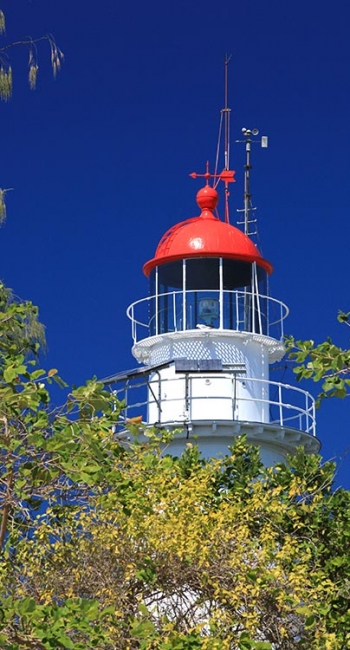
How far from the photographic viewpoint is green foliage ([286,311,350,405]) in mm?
9547

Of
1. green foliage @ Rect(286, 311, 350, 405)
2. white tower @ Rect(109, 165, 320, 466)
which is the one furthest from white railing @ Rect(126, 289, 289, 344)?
green foliage @ Rect(286, 311, 350, 405)

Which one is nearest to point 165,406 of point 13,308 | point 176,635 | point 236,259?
point 236,259

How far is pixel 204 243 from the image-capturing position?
89.0ft

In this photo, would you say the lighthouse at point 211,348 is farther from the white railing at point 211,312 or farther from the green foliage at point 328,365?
the green foliage at point 328,365

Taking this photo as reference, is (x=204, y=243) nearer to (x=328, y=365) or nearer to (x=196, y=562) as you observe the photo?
(x=196, y=562)

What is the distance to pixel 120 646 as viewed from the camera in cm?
1596

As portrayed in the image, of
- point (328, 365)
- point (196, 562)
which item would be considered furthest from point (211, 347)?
point (328, 365)

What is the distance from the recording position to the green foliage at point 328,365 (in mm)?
9547

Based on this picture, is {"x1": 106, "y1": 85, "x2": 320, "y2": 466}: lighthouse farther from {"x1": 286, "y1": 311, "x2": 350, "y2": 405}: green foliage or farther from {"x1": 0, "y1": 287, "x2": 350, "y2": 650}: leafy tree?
{"x1": 286, "y1": 311, "x2": 350, "y2": 405}: green foliage

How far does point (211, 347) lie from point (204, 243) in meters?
2.15

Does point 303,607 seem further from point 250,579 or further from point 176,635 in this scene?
point 176,635

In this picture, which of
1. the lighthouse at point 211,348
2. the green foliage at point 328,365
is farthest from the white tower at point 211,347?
the green foliage at point 328,365

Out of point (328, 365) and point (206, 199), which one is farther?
point (206, 199)

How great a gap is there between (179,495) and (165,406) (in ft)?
25.4
